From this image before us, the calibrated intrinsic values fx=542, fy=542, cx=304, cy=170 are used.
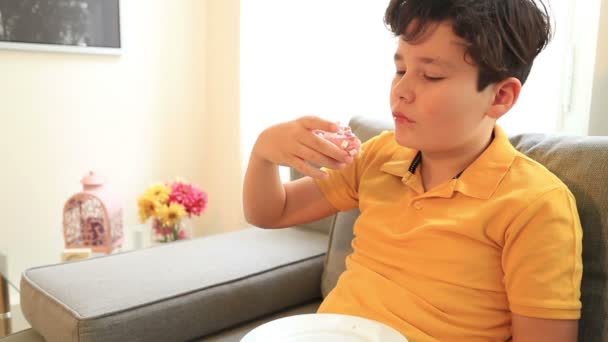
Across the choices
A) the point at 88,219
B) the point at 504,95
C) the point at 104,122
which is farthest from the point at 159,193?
the point at 504,95

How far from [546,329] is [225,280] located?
2.29 feet

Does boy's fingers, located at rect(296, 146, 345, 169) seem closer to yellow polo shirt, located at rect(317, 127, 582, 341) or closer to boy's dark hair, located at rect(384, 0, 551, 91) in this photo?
yellow polo shirt, located at rect(317, 127, 582, 341)

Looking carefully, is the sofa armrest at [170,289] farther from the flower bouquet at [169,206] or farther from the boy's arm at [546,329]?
the boy's arm at [546,329]

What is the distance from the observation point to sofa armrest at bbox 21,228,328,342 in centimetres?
109

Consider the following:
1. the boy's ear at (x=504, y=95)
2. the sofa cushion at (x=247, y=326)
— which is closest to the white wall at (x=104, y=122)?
the sofa cushion at (x=247, y=326)

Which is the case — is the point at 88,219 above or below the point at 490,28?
below

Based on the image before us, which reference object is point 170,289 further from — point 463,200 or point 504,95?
point 504,95

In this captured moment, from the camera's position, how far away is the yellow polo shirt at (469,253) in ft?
2.64

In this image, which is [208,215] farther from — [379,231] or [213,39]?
[379,231]

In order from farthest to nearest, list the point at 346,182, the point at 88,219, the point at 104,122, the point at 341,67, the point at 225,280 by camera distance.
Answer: the point at 104,122, the point at 341,67, the point at 88,219, the point at 225,280, the point at 346,182

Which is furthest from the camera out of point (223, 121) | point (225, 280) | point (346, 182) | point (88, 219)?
point (223, 121)

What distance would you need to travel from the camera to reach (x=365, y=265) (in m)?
1.01

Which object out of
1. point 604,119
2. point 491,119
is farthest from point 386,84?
point 491,119

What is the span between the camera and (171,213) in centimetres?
185
